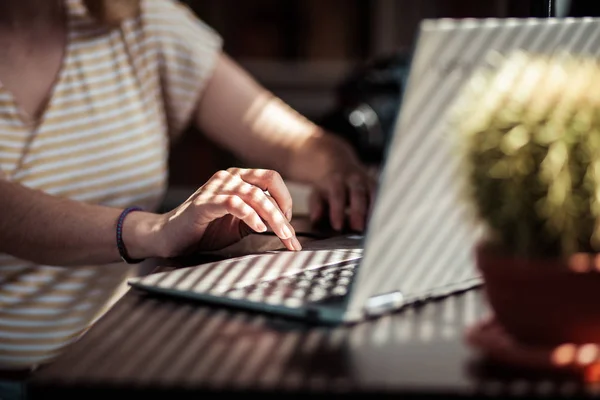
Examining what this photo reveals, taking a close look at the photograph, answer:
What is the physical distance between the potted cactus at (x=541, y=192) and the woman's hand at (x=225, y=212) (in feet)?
1.43

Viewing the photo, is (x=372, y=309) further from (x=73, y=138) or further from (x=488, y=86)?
(x=73, y=138)

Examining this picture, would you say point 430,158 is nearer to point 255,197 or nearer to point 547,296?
point 547,296

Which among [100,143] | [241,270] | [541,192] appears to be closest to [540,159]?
[541,192]

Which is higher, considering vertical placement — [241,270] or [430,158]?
[430,158]

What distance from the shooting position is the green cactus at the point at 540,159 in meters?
0.56

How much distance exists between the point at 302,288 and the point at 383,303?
0.37ft

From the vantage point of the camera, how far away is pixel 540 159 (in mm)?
559

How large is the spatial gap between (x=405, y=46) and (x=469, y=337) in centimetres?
348

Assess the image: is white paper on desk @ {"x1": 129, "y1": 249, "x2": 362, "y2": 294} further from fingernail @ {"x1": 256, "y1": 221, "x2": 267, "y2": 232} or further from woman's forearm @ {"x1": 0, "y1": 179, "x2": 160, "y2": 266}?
woman's forearm @ {"x1": 0, "y1": 179, "x2": 160, "y2": 266}

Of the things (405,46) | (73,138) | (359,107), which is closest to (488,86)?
(73,138)

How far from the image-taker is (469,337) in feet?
2.03

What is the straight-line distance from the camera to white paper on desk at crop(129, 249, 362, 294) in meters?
0.84

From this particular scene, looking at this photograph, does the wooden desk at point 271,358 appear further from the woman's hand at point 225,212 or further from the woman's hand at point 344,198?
the woman's hand at point 344,198

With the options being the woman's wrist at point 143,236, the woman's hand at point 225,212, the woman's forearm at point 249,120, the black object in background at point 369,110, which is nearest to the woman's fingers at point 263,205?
the woman's hand at point 225,212
